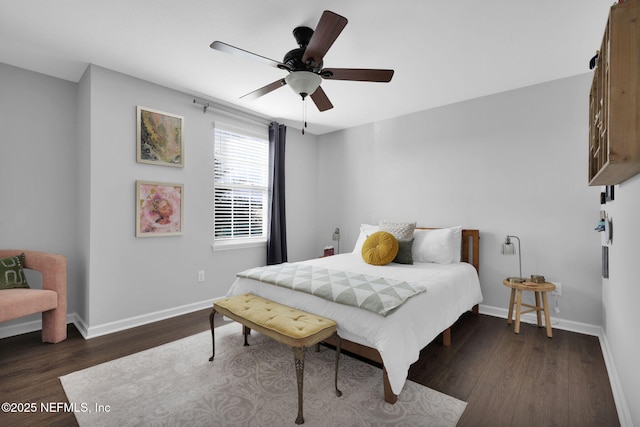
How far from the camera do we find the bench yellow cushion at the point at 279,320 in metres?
1.79

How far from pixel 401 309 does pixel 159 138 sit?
9.73 feet

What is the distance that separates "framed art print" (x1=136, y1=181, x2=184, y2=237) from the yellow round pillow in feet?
7.05

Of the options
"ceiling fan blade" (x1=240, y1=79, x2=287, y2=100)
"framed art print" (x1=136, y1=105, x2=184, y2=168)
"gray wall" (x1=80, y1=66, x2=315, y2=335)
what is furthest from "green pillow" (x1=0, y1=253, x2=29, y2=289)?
"ceiling fan blade" (x1=240, y1=79, x2=287, y2=100)

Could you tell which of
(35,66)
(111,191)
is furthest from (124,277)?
(35,66)

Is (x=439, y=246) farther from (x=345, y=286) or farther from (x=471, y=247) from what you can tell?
(x=345, y=286)

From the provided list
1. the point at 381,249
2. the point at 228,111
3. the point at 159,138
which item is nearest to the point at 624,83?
the point at 381,249

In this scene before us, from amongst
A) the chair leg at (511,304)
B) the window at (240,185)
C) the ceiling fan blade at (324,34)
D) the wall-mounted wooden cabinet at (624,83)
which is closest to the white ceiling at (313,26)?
the ceiling fan blade at (324,34)

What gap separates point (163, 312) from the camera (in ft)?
10.7

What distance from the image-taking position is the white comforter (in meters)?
1.81

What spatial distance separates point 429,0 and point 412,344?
2.21m

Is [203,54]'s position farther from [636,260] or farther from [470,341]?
[470,341]

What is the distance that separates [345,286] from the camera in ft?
7.24

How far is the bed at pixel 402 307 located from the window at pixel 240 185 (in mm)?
1357

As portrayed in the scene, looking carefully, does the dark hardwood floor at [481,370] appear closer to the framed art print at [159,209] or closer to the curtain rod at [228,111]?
the framed art print at [159,209]
